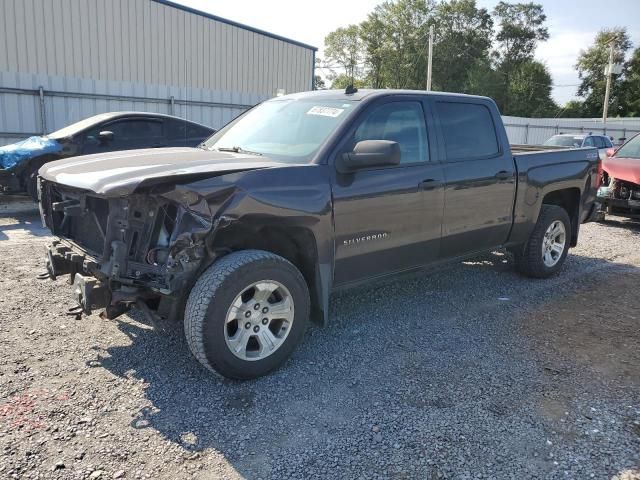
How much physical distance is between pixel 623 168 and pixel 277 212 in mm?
8356

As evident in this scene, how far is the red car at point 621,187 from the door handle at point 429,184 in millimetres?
6478

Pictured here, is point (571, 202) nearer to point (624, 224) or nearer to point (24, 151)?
point (624, 224)

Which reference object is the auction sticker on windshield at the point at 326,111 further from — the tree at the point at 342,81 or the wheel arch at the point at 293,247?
the tree at the point at 342,81

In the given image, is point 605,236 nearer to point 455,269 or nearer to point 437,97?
point 455,269

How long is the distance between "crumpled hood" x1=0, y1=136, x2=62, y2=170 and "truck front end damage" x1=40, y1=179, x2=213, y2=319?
5587 mm

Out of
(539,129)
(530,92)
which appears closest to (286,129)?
(539,129)

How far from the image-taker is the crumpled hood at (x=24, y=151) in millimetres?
8250

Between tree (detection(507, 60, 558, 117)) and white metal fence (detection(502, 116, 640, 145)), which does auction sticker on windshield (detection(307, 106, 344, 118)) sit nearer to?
white metal fence (detection(502, 116, 640, 145))

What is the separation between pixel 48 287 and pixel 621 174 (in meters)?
9.18

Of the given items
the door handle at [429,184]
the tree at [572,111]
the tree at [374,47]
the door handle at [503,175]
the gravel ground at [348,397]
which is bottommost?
the gravel ground at [348,397]

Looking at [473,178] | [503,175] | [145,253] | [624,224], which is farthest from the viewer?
[624,224]

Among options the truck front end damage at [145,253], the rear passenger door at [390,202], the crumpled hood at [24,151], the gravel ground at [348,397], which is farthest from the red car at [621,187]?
the crumpled hood at [24,151]

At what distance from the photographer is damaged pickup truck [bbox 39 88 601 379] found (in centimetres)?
324

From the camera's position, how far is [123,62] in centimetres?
1450
